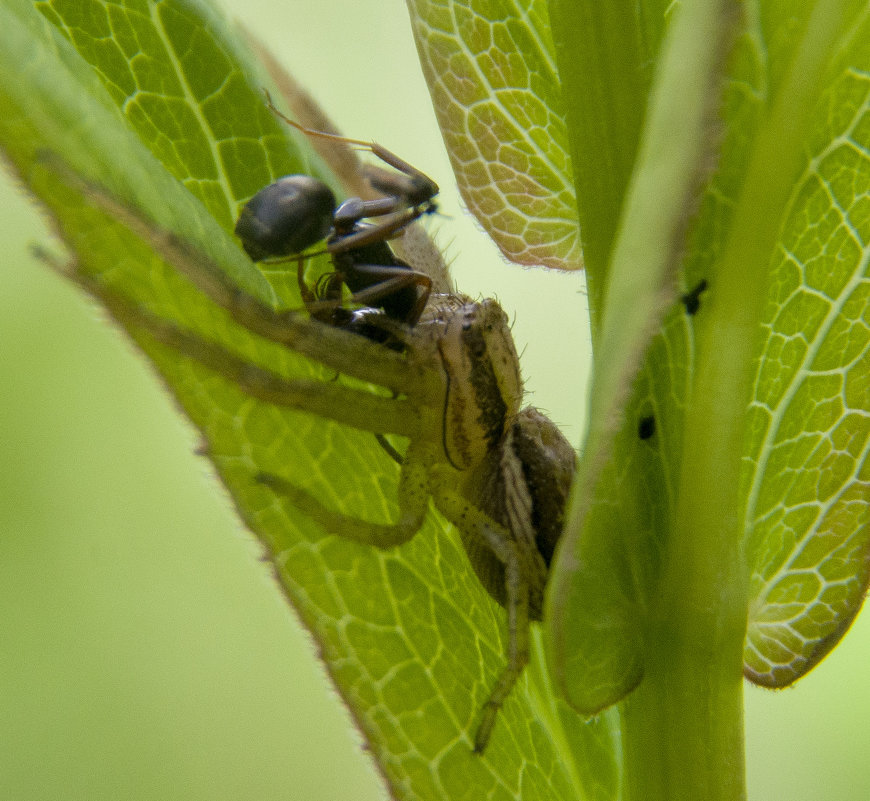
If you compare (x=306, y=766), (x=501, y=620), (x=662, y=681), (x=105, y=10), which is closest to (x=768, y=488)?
(x=662, y=681)

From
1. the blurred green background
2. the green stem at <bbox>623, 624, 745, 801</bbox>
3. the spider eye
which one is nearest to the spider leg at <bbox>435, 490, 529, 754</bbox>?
the green stem at <bbox>623, 624, 745, 801</bbox>

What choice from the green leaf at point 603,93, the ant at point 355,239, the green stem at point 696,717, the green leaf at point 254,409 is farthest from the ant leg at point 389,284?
the green stem at point 696,717

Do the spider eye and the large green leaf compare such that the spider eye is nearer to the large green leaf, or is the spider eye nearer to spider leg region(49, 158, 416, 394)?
spider leg region(49, 158, 416, 394)

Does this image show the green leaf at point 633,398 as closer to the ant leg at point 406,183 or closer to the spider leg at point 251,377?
the spider leg at point 251,377

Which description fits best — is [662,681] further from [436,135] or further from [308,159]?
[436,135]

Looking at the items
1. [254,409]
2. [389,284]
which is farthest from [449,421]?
[254,409]

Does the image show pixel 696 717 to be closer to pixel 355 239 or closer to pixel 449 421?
pixel 449 421
